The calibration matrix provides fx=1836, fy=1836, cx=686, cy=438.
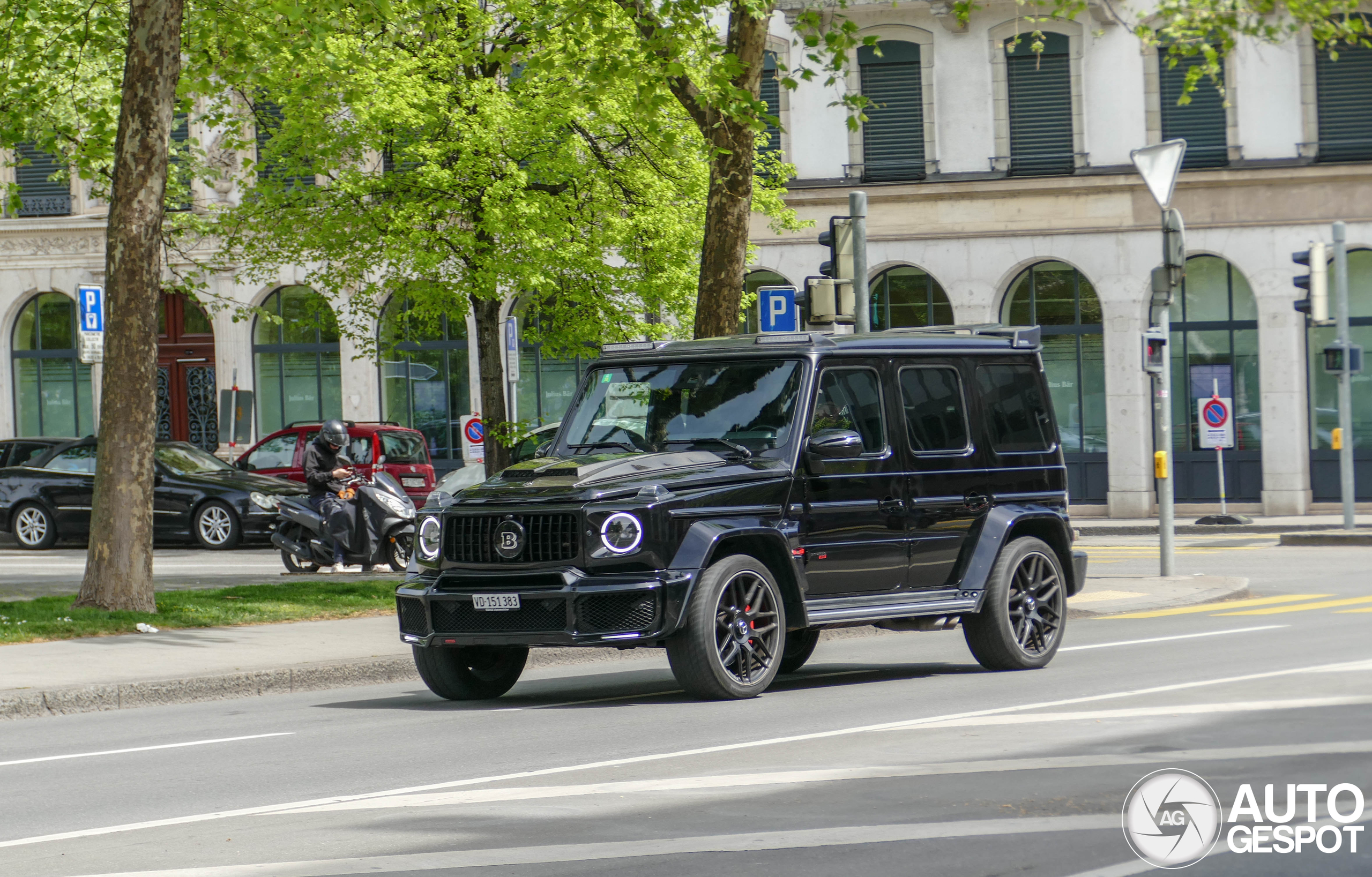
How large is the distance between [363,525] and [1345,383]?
14.1 metres

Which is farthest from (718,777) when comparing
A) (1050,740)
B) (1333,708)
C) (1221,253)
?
(1221,253)

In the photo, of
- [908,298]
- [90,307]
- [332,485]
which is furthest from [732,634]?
[908,298]

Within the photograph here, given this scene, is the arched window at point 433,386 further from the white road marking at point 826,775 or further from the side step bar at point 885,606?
the white road marking at point 826,775

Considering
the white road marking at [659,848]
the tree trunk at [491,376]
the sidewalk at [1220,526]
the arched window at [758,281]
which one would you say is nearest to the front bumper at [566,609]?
the white road marking at [659,848]

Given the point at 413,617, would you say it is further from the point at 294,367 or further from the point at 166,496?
the point at 294,367

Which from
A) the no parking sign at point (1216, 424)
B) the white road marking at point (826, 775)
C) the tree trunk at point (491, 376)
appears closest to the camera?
the white road marking at point (826, 775)

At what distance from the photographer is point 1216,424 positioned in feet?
98.7

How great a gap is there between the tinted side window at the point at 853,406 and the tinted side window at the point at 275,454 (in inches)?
764

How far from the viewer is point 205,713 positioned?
10.9 m

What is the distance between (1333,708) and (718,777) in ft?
10.5

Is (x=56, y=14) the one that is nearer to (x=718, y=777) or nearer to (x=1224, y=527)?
(x=718, y=777)

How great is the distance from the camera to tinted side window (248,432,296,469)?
95.4 ft

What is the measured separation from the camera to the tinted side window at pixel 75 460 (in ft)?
89.3

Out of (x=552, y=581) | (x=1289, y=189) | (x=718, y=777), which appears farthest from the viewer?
(x=1289, y=189)
